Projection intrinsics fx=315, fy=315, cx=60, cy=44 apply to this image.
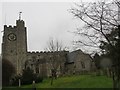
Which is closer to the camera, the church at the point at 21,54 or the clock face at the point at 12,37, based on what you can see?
the church at the point at 21,54

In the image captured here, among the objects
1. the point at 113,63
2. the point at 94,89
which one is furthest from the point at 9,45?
the point at 113,63

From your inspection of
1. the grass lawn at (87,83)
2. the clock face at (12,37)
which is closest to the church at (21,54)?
the clock face at (12,37)

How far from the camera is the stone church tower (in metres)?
89.0

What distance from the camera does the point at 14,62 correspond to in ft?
290

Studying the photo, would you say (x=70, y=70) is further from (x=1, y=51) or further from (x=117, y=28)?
(x=117, y=28)

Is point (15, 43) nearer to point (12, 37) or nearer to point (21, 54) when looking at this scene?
point (12, 37)

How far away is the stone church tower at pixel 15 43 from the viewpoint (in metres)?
89.0

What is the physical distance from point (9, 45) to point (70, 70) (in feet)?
63.3

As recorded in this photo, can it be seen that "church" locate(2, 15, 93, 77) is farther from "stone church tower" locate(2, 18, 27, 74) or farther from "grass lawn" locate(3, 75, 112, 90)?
"grass lawn" locate(3, 75, 112, 90)

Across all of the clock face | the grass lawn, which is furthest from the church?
the grass lawn

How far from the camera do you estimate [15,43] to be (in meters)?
90.6

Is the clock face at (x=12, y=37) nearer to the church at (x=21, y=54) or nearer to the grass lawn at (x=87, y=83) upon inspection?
the church at (x=21, y=54)

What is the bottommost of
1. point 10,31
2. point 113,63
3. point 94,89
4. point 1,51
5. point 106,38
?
point 94,89

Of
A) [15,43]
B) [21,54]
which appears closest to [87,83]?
[21,54]
